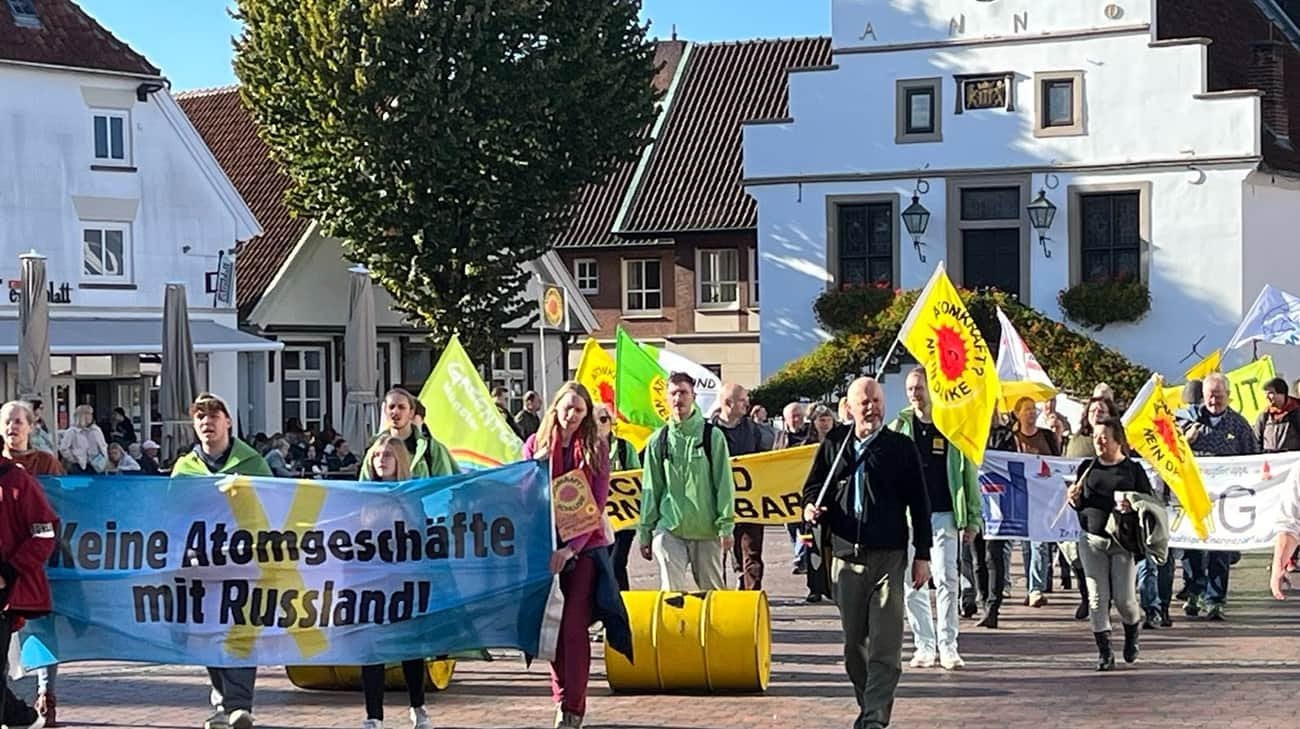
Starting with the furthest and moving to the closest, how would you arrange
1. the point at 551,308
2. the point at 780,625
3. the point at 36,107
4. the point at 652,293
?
the point at 652,293
the point at 36,107
the point at 551,308
the point at 780,625

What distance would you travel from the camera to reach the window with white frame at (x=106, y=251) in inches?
1565

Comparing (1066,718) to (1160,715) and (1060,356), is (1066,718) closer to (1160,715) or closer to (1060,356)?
(1160,715)

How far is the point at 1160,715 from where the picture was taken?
1277 cm

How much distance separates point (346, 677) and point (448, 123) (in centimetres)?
2242

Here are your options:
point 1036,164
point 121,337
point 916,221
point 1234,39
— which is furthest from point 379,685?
point 1234,39

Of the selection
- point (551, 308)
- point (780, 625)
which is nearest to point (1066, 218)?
point (551, 308)

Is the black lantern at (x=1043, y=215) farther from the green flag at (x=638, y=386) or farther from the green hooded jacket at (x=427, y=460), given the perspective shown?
the green hooded jacket at (x=427, y=460)

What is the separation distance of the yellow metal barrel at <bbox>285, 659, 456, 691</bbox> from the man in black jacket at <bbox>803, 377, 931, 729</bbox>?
10.5 feet

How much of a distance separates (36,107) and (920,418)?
2702cm

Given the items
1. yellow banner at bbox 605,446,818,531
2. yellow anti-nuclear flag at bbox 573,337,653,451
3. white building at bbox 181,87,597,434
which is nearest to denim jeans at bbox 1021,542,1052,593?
yellow banner at bbox 605,446,818,531

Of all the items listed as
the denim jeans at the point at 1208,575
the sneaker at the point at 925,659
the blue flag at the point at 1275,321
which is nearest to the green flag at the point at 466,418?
the sneaker at the point at 925,659

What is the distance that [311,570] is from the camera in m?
12.8

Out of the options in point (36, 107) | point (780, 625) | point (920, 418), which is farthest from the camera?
point (36, 107)

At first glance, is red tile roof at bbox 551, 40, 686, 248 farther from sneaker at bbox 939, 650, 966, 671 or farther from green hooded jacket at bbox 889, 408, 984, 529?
sneaker at bbox 939, 650, 966, 671
